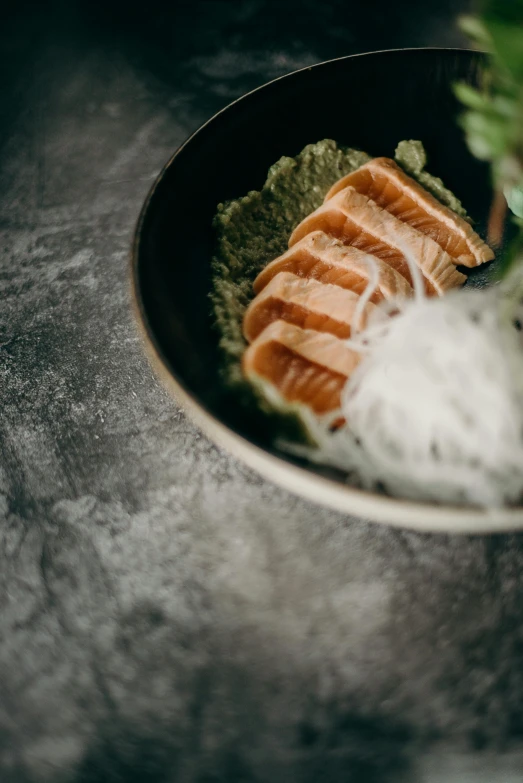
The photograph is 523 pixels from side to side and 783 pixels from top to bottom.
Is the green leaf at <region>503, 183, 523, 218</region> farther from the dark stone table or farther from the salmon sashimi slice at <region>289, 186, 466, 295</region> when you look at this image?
the dark stone table

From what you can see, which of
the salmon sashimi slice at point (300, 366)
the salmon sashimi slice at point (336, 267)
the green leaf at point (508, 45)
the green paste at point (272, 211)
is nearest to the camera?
the green leaf at point (508, 45)

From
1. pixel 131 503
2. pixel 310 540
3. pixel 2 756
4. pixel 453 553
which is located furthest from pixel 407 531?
pixel 2 756

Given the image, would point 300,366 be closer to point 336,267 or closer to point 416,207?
point 336,267

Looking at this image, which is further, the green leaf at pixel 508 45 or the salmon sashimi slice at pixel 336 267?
the salmon sashimi slice at pixel 336 267

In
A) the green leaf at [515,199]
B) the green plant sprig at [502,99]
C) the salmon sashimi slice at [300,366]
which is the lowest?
the salmon sashimi slice at [300,366]

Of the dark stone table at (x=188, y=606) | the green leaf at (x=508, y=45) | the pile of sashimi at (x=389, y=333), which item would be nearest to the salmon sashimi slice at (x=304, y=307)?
the pile of sashimi at (x=389, y=333)

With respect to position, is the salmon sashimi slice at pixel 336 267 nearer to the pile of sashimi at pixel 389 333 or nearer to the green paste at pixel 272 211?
the pile of sashimi at pixel 389 333

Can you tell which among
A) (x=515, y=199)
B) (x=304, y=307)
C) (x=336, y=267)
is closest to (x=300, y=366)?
(x=304, y=307)

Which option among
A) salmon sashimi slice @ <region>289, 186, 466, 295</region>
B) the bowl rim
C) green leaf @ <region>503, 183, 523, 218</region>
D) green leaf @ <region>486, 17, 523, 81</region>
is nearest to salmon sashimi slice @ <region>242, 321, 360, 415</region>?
the bowl rim
